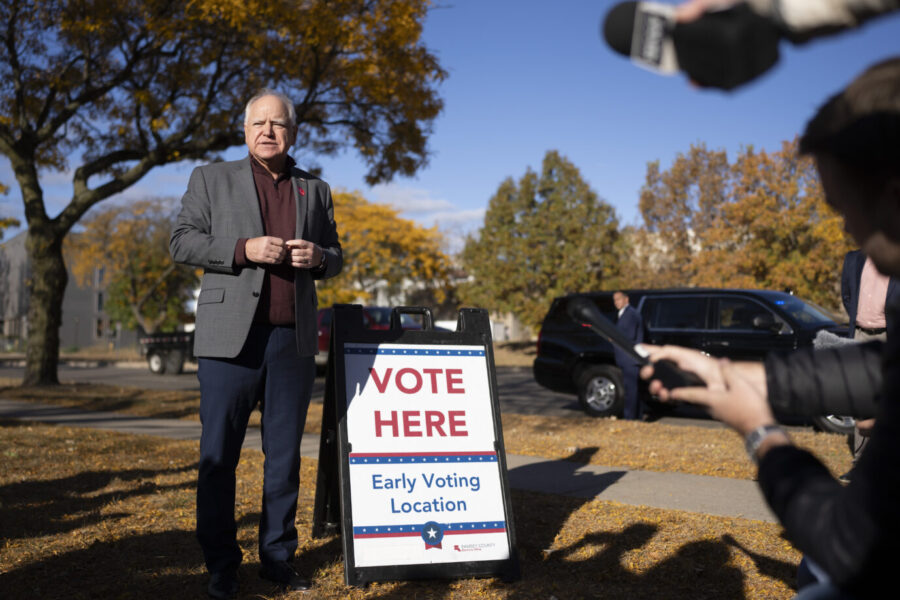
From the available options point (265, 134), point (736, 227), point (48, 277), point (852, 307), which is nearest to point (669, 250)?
point (736, 227)

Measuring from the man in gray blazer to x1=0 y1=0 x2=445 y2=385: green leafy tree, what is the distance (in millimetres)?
9022

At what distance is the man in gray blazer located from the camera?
11.7ft

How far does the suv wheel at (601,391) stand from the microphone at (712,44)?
34.7 feet

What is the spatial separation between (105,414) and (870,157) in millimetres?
11632

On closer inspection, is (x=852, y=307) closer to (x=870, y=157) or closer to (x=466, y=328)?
(x=466, y=328)

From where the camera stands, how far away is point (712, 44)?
3.84ft

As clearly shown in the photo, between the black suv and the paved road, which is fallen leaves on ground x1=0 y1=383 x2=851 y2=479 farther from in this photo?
the paved road

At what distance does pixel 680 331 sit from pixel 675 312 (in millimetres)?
316

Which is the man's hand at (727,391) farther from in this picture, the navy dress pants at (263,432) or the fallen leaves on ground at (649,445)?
the fallen leaves on ground at (649,445)

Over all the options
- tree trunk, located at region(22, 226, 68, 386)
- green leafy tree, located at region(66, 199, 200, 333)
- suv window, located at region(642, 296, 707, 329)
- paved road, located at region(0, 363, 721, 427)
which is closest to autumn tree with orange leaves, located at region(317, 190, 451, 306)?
green leafy tree, located at region(66, 199, 200, 333)

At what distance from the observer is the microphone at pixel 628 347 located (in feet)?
A: 5.17

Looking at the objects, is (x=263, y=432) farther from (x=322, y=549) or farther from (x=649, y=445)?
(x=649, y=445)

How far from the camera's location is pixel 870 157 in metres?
1.21

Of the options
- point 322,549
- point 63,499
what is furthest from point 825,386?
point 63,499
